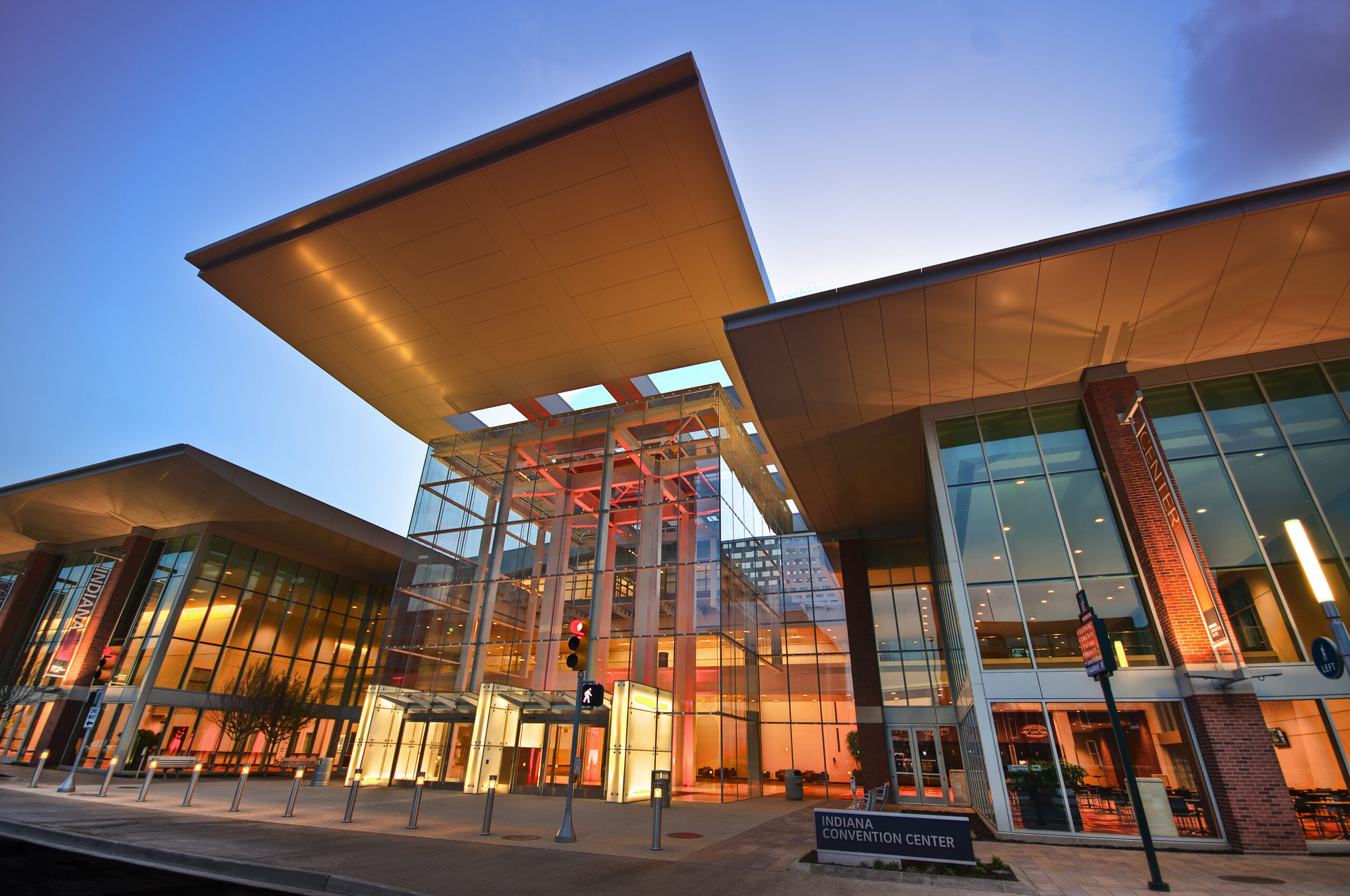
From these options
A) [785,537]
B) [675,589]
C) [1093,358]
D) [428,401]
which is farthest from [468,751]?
[1093,358]

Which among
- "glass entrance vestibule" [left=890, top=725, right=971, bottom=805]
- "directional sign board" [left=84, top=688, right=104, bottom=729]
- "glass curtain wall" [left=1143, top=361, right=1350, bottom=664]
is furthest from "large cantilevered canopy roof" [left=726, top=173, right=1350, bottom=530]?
"directional sign board" [left=84, top=688, right=104, bottom=729]

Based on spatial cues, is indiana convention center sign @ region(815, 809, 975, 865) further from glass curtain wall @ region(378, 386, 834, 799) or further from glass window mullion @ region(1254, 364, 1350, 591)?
glass curtain wall @ region(378, 386, 834, 799)

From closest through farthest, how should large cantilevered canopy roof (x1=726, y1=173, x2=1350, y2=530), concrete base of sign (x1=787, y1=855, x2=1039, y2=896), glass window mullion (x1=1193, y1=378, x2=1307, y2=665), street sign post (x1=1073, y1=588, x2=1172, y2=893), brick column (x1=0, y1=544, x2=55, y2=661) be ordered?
concrete base of sign (x1=787, y1=855, x2=1039, y2=896)
street sign post (x1=1073, y1=588, x2=1172, y2=893)
large cantilevered canopy roof (x1=726, y1=173, x2=1350, y2=530)
glass window mullion (x1=1193, y1=378, x2=1307, y2=665)
brick column (x1=0, y1=544, x2=55, y2=661)

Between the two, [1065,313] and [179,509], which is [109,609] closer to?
[179,509]

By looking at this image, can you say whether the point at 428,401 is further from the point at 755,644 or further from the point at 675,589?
the point at 755,644

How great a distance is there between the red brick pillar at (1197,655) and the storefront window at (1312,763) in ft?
1.38

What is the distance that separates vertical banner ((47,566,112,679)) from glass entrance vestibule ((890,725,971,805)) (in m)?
37.1

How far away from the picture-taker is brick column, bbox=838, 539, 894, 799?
24297 millimetres

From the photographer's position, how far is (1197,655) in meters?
12.9

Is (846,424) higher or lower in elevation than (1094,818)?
higher

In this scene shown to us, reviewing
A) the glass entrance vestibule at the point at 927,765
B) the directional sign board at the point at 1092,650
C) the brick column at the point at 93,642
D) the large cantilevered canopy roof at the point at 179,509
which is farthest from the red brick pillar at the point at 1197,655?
the brick column at the point at 93,642

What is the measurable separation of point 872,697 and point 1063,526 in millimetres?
13095

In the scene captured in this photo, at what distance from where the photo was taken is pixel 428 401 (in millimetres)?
27531

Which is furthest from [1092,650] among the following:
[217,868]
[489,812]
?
[217,868]
